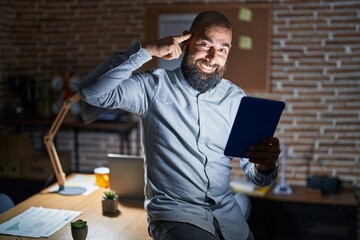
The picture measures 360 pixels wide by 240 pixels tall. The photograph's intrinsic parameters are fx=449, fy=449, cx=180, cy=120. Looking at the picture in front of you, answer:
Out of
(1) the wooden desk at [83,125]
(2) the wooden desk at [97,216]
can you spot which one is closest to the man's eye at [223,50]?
(2) the wooden desk at [97,216]

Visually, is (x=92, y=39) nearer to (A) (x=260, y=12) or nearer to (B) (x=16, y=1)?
(B) (x=16, y=1)

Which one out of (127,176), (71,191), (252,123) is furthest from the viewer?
(71,191)

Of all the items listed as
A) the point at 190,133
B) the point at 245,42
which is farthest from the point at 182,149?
the point at 245,42

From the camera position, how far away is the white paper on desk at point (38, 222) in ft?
6.81

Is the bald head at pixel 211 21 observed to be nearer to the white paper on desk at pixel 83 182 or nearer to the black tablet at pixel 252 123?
the black tablet at pixel 252 123

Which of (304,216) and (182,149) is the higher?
(182,149)

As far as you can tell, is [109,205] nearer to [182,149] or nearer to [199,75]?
[182,149]

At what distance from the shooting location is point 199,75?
2.11m

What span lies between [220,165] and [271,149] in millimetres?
332

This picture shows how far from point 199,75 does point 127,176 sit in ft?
2.60

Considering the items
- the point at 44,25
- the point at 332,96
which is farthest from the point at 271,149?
the point at 44,25

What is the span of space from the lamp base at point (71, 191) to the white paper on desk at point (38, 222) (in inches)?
10.5

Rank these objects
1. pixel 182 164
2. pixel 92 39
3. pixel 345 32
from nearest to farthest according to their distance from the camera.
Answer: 1. pixel 182 164
2. pixel 345 32
3. pixel 92 39

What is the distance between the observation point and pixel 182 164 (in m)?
2.06
